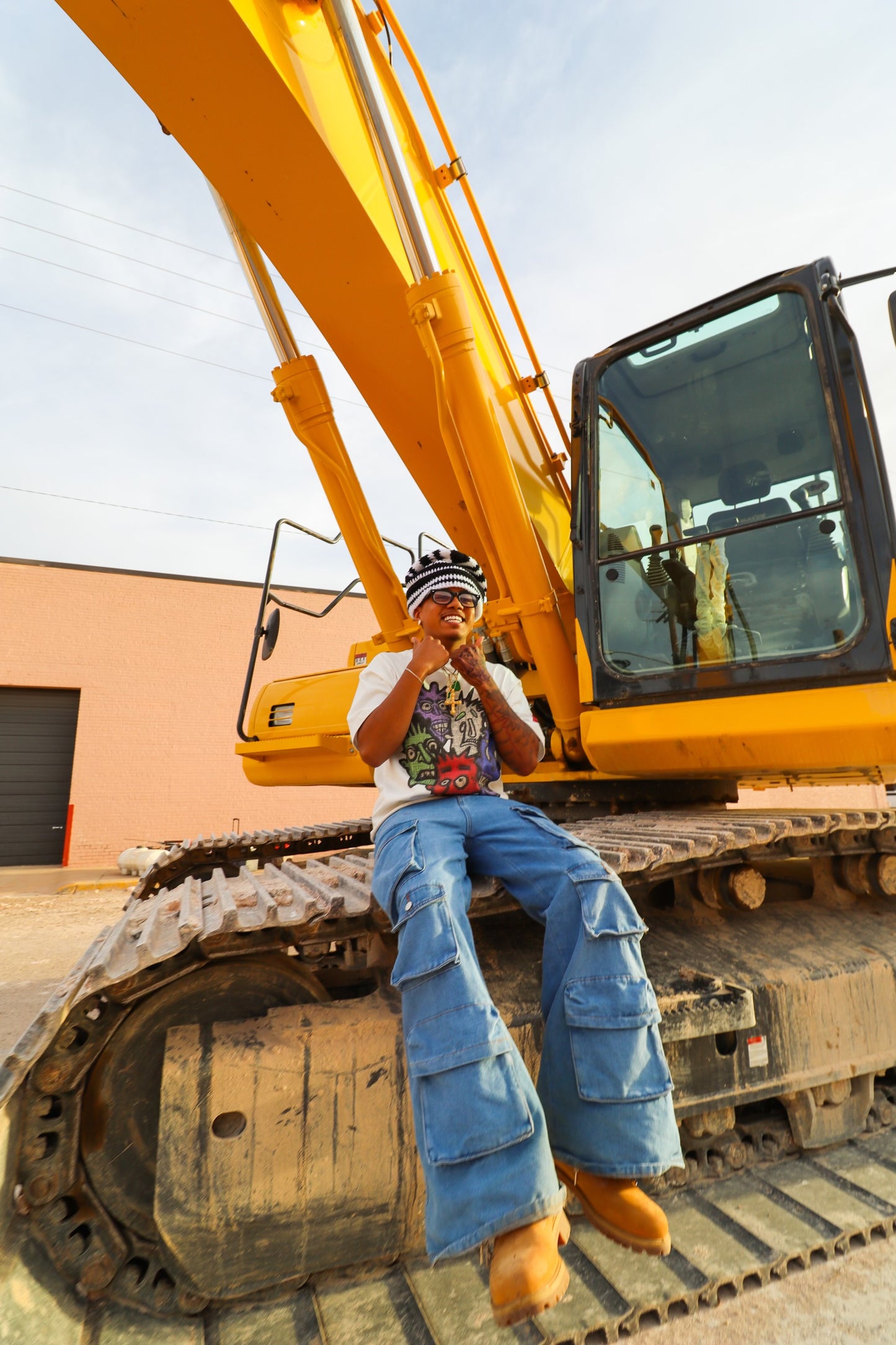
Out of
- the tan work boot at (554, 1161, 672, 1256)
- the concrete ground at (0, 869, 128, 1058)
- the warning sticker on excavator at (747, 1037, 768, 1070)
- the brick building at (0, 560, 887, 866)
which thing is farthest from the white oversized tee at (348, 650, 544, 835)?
the brick building at (0, 560, 887, 866)

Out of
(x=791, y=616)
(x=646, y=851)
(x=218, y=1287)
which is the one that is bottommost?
(x=218, y=1287)

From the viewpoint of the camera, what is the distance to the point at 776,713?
273cm

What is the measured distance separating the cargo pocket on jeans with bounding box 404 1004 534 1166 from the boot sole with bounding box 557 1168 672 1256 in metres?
0.29

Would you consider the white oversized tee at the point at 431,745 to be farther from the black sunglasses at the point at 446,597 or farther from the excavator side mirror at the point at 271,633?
the excavator side mirror at the point at 271,633

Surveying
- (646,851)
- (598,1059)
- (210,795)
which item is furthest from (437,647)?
(210,795)

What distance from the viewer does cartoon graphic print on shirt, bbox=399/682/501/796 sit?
85.6 inches

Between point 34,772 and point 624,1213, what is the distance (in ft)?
45.4

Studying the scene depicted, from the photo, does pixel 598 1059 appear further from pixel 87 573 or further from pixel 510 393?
pixel 87 573

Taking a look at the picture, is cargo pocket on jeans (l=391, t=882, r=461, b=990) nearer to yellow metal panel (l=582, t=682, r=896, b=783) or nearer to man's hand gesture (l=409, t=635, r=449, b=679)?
man's hand gesture (l=409, t=635, r=449, b=679)

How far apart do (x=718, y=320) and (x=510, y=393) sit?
1076 mm

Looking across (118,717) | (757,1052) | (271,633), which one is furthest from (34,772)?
(757,1052)

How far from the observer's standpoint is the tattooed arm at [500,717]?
2.28 metres

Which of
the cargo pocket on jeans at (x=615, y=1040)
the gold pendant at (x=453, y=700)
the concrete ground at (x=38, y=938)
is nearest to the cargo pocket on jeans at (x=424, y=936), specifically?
the cargo pocket on jeans at (x=615, y=1040)

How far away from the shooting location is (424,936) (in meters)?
1.68
